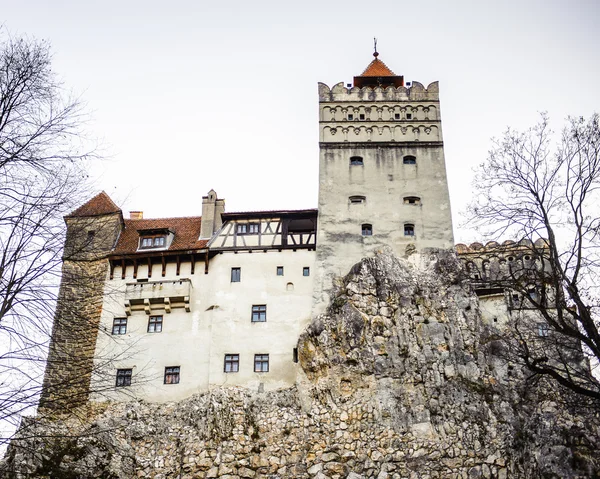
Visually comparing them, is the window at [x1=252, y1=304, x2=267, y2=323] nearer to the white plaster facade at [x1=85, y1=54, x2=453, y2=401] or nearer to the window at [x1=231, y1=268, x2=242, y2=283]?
the white plaster facade at [x1=85, y1=54, x2=453, y2=401]

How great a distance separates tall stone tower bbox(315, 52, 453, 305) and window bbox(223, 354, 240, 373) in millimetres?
4671

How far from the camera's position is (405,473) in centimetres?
2731

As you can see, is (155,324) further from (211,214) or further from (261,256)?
(211,214)

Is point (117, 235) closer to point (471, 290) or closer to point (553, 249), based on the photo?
point (471, 290)

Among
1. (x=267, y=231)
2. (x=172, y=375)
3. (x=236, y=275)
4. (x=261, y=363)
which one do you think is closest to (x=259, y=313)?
(x=236, y=275)

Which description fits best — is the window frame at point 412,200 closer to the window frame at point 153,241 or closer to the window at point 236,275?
the window at point 236,275

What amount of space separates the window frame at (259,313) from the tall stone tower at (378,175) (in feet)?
8.45

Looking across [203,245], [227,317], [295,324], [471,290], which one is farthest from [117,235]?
[471,290]

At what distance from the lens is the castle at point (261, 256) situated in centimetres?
3144

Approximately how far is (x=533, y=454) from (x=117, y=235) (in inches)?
877

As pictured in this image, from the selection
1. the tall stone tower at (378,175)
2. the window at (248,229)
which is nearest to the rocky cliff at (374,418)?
the tall stone tower at (378,175)

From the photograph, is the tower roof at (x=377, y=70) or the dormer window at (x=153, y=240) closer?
the dormer window at (x=153, y=240)

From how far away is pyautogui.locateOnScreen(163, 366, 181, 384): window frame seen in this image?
1225 inches

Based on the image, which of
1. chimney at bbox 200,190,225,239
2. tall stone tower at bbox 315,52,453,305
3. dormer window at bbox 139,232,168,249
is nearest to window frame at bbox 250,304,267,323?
tall stone tower at bbox 315,52,453,305
